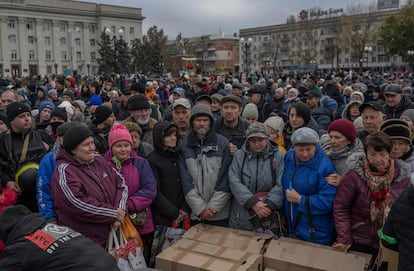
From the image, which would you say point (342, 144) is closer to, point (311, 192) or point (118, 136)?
point (311, 192)

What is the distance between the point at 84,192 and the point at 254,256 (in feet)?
5.24

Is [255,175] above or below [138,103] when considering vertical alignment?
below

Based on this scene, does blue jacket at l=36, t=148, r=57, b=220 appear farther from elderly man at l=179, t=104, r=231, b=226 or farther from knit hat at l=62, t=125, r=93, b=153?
elderly man at l=179, t=104, r=231, b=226

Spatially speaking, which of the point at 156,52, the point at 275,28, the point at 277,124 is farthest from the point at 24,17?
the point at 277,124

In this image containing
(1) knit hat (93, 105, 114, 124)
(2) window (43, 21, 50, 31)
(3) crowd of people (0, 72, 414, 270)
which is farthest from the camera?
(2) window (43, 21, 50, 31)

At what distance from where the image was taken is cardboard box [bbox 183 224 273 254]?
3258mm

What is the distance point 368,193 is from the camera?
326cm

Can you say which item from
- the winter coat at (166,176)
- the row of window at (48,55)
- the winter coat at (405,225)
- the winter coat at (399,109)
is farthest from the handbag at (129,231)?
the row of window at (48,55)

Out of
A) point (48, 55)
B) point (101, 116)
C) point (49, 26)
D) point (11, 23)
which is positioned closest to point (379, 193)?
point (101, 116)

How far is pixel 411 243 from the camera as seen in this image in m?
2.47

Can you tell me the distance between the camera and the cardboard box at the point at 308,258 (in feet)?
9.66

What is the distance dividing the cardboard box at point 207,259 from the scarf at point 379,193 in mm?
1058

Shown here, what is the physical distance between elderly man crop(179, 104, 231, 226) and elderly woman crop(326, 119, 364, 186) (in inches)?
44.1

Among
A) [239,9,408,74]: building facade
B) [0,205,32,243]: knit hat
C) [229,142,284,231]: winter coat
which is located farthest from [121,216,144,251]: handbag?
[239,9,408,74]: building facade
